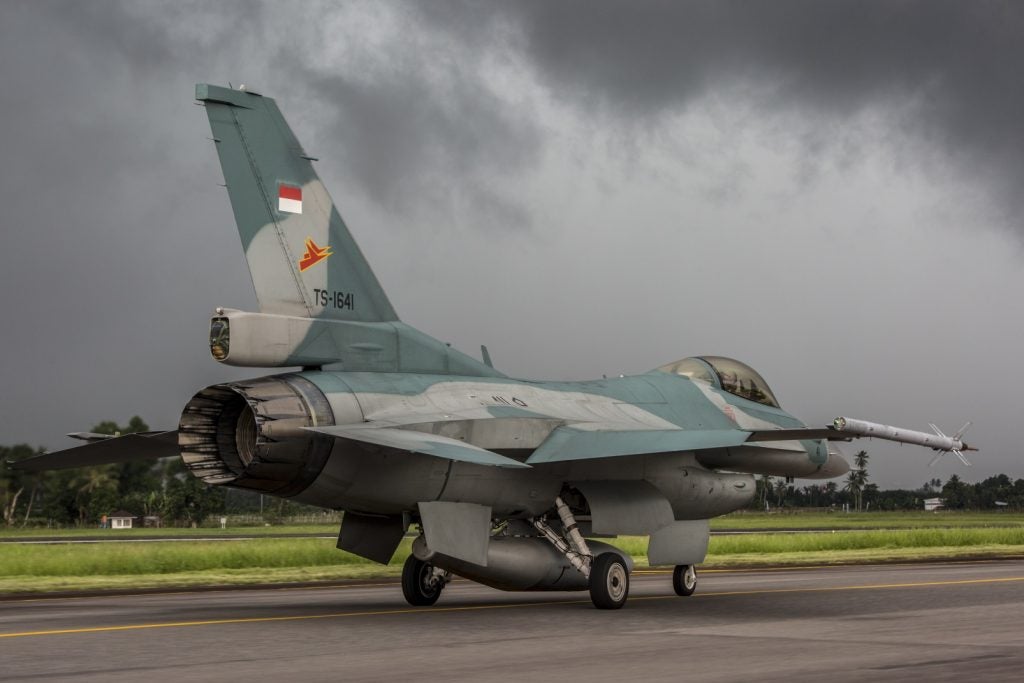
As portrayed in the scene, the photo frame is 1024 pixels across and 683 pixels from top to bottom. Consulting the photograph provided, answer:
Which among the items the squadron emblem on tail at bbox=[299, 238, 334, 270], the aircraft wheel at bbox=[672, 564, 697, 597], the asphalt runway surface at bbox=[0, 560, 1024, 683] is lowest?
the asphalt runway surface at bbox=[0, 560, 1024, 683]

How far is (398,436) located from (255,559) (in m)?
14.7

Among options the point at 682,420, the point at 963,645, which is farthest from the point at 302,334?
the point at 963,645

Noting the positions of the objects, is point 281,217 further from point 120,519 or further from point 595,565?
point 120,519

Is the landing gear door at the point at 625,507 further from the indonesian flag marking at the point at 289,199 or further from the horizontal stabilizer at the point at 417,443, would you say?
the indonesian flag marking at the point at 289,199

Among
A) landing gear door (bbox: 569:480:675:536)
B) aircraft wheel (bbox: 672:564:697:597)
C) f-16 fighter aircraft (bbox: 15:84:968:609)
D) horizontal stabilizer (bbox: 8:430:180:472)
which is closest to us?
f-16 fighter aircraft (bbox: 15:84:968:609)

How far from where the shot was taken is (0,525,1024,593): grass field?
2244 centimetres

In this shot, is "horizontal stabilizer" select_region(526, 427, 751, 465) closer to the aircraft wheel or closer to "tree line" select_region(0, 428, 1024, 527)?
the aircraft wheel

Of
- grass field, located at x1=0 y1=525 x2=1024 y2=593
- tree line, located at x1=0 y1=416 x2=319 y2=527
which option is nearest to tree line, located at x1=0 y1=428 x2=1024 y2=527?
tree line, located at x1=0 y1=416 x2=319 y2=527

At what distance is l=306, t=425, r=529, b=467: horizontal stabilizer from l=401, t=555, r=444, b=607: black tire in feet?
11.6

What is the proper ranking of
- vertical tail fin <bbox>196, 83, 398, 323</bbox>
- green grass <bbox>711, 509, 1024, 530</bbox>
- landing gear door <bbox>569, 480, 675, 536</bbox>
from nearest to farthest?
vertical tail fin <bbox>196, 83, 398, 323</bbox> → landing gear door <bbox>569, 480, 675, 536</bbox> → green grass <bbox>711, 509, 1024, 530</bbox>

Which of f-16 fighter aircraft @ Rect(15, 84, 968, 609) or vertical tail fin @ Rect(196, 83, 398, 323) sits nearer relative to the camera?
f-16 fighter aircraft @ Rect(15, 84, 968, 609)

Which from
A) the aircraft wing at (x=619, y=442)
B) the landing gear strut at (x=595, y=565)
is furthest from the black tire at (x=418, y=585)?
the aircraft wing at (x=619, y=442)

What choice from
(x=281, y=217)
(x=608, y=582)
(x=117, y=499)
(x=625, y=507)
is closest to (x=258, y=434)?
(x=281, y=217)

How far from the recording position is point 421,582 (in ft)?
53.0
